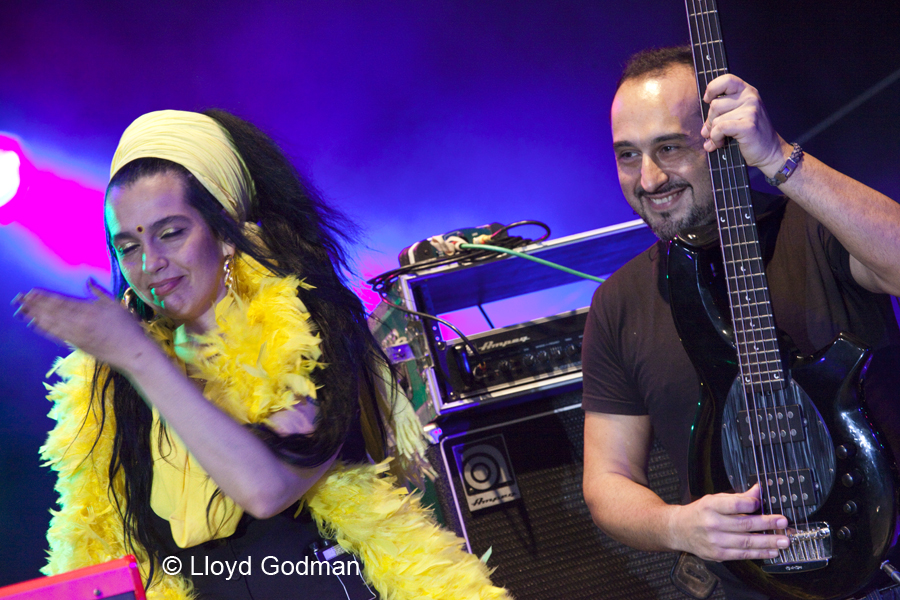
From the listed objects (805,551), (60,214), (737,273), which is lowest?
(805,551)

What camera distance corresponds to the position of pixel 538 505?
6.26 feet

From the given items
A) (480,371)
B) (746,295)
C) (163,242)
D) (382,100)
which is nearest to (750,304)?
(746,295)

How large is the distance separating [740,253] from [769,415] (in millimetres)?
292

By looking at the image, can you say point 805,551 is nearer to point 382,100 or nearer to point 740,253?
point 740,253

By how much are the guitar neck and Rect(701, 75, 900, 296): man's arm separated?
0.08 meters

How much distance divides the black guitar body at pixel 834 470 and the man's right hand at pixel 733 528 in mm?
38

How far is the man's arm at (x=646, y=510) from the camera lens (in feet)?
3.96

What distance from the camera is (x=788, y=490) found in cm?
121

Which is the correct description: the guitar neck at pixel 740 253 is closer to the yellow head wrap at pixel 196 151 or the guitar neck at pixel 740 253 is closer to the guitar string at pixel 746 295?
the guitar string at pixel 746 295

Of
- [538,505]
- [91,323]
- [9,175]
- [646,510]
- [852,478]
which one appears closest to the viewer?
[91,323]

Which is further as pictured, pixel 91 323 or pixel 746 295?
pixel 746 295

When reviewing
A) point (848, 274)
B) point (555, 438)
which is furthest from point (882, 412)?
point (555, 438)

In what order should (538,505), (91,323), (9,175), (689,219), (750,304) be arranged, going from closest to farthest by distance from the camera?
1. (91,323)
2. (750,304)
3. (689,219)
4. (538,505)
5. (9,175)

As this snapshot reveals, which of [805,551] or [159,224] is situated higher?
[159,224]
